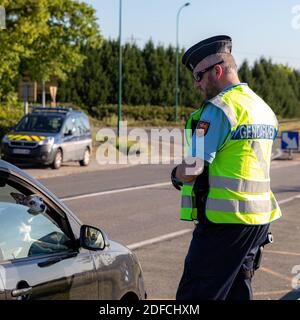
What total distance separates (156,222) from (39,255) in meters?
8.35

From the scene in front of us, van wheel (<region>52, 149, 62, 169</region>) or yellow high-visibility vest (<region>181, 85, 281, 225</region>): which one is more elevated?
yellow high-visibility vest (<region>181, 85, 281, 225</region>)

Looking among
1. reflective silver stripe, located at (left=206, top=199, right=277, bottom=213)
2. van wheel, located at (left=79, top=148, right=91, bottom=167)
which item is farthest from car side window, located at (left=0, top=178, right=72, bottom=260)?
van wheel, located at (left=79, top=148, right=91, bottom=167)

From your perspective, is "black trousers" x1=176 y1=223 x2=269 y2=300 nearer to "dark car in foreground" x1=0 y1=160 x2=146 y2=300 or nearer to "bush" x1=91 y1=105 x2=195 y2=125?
"dark car in foreground" x1=0 y1=160 x2=146 y2=300

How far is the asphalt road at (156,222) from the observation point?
26.4 ft

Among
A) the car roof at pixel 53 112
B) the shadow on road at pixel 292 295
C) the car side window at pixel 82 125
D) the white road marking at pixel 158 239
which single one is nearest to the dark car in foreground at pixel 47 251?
the shadow on road at pixel 292 295

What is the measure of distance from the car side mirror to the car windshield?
761 inches

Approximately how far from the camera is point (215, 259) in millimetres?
3893

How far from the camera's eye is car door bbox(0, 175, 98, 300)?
3525 millimetres

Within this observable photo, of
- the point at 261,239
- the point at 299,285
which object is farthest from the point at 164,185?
the point at 261,239

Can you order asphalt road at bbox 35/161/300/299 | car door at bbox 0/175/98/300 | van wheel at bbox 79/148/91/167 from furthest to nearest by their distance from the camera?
1. van wheel at bbox 79/148/91/167
2. asphalt road at bbox 35/161/300/299
3. car door at bbox 0/175/98/300

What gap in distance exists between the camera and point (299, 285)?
309 inches

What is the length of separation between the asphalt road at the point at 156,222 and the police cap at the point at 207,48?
3548 mm

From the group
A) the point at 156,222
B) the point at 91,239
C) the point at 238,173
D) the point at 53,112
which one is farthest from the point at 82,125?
the point at 238,173
